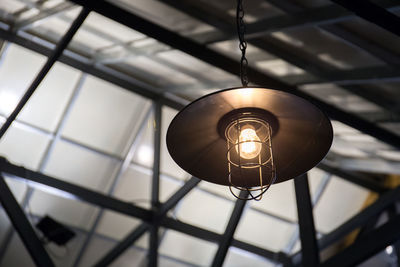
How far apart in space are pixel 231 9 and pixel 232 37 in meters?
0.38

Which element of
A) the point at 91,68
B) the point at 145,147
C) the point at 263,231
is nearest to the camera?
the point at 91,68

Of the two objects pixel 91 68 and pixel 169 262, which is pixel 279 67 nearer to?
pixel 91 68

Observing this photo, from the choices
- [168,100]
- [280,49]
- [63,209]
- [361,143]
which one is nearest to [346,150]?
[361,143]

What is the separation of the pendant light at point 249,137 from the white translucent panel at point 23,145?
6.54m

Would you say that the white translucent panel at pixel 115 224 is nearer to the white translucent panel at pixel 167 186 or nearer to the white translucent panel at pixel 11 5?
the white translucent panel at pixel 167 186

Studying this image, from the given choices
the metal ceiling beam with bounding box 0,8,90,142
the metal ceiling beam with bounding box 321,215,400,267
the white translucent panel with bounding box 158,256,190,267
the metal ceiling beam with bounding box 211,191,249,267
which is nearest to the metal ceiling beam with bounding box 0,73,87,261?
the metal ceiling beam with bounding box 0,8,90,142

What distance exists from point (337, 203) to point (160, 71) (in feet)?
16.7

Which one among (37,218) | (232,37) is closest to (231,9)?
(232,37)

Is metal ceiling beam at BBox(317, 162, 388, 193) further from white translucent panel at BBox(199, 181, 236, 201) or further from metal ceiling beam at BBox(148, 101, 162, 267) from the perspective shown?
metal ceiling beam at BBox(148, 101, 162, 267)

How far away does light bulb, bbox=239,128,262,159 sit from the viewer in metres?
3.71

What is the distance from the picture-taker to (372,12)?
4.79 meters

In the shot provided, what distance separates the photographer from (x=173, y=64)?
8711 mm

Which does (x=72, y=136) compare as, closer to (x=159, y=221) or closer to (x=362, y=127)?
(x=159, y=221)

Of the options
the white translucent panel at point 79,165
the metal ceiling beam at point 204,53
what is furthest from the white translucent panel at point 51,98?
the metal ceiling beam at point 204,53
